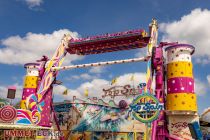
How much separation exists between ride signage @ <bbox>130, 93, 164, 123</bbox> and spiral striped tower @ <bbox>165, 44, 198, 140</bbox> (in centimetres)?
373

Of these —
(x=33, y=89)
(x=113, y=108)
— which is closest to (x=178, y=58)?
(x=113, y=108)

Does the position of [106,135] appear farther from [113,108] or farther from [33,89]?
[33,89]

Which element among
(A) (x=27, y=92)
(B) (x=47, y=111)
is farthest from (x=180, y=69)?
(A) (x=27, y=92)

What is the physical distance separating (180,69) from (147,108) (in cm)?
703

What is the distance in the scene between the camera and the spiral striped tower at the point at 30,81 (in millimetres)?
44062

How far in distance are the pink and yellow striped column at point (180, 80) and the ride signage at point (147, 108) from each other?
400 cm

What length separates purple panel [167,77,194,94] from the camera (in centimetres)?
3231

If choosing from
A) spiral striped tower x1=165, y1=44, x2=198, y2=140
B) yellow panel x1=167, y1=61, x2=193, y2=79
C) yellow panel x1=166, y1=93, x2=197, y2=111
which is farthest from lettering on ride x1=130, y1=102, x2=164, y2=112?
yellow panel x1=167, y1=61, x2=193, y2=79

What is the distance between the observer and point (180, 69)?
3300cm

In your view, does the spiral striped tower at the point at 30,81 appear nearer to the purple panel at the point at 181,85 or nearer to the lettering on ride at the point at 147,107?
the lettering on ride at the point at 147,107

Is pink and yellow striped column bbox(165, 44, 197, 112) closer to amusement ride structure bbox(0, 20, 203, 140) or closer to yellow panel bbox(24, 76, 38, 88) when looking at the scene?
amusement ride structure bbox(0, 20, 203, 140)

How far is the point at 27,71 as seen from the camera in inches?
1778

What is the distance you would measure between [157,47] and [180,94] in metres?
6.57

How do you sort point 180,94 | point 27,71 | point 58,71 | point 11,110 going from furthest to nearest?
point 27,71, point 58,71, point 180,94, point 11,110
